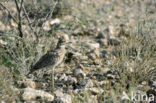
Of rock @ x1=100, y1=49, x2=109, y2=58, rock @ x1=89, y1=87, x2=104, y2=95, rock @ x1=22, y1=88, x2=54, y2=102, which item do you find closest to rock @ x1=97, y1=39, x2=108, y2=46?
rock @ x1=100, y1=49, x2=109, y2=58

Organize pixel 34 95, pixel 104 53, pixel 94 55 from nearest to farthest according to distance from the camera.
→ pixel 34 95
pixel 94 55
pixel 104 53

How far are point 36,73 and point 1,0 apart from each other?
1429mm

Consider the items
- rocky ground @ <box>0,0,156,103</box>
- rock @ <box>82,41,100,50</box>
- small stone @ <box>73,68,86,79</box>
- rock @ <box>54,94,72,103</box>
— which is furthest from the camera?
rock @ <box>82,41,100,50</box>

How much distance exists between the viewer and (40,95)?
4496mm

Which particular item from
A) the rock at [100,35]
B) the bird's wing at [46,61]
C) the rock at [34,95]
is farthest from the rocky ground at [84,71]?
the rock at [100,35]

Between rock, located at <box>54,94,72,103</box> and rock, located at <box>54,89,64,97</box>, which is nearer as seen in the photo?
rock, located at <box>54,94,72,103</box>

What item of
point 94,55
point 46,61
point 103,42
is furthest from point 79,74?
point 103,42

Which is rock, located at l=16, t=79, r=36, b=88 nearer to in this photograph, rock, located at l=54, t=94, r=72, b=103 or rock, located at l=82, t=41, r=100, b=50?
rock, located at l=54, t=94, r=72, b=103

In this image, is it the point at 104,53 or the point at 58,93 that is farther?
the point at 104,53

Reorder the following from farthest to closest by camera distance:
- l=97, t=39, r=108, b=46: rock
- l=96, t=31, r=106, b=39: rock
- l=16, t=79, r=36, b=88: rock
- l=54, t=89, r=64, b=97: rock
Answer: l=96, t=31, r=106, b=39: rock → l=97, t=39, r=108, b=46: rock → l=16, t=79, r=36, b=88: rock → l=54, t=89, r=64, b=97: rock

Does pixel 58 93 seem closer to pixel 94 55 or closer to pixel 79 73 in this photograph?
pixel 79 73

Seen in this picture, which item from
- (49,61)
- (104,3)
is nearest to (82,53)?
(49,61)

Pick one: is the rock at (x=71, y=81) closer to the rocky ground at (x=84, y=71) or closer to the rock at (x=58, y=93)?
the rocky ground at (x=84, y=71)

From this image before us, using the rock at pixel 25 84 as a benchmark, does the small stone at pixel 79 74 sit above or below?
below
